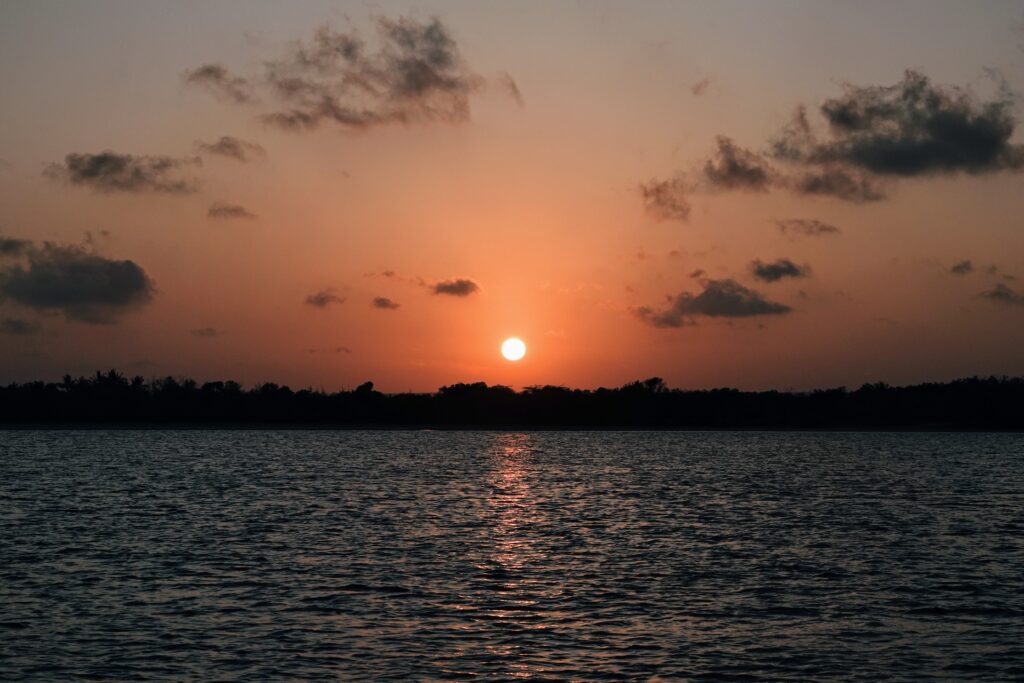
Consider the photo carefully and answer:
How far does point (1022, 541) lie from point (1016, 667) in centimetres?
3407

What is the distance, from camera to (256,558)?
51.9 meters

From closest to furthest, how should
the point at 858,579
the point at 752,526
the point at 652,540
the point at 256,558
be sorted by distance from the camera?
the point at 858,579, the point at 256,558, the point at 652,540, the point at 752,526

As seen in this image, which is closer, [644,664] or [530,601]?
[644,664]

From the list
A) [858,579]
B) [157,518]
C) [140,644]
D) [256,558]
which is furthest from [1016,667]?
[157,518]

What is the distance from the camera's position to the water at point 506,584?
31453 millimetres

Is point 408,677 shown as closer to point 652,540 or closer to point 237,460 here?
point 652,540

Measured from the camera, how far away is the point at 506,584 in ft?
147

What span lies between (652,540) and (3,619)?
34606 mm

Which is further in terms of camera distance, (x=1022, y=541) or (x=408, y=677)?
(x=1022, y=541)

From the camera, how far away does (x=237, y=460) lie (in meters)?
159

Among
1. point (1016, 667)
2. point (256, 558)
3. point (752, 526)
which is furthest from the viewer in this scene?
point (752, 526)

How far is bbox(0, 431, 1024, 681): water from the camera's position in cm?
3145

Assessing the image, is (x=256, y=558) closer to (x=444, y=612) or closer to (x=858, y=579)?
(x=444, y=612)

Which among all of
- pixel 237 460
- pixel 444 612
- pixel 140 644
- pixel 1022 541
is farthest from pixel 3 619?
pixel 237 460
